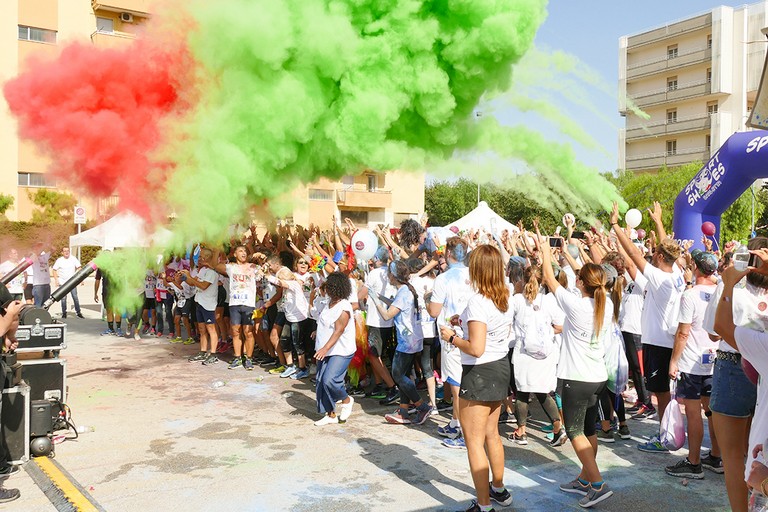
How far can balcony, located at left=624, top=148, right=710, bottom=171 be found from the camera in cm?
4434

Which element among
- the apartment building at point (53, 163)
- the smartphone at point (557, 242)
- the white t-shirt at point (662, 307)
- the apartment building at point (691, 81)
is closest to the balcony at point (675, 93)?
the apartment building at point (691, 81)

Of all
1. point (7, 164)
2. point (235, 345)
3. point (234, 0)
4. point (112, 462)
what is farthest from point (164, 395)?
point (7, 164)

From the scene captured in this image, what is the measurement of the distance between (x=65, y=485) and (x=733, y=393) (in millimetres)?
4585

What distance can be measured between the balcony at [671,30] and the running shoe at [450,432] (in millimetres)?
45436

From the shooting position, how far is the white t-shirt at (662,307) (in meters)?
5.64

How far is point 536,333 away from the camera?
5.72 meters

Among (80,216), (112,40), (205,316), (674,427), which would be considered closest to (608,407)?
(674,427)

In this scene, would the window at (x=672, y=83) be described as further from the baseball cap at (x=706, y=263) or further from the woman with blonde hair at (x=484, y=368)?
the woman with blonde hair at (x=484, y=368)

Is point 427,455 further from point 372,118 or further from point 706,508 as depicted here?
point 372,118

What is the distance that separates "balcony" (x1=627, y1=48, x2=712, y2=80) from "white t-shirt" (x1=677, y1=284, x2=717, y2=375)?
146 ft

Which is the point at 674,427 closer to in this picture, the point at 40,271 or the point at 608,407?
the point at 608,407

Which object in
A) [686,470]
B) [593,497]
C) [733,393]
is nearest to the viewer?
[733,393]

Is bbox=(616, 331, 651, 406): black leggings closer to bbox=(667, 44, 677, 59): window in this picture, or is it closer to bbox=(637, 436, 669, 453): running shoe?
bbox=(637, 436, 669, 453): running shoe

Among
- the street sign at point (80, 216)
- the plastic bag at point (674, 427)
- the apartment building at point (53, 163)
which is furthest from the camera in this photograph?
the street sign at point (80, 216)
